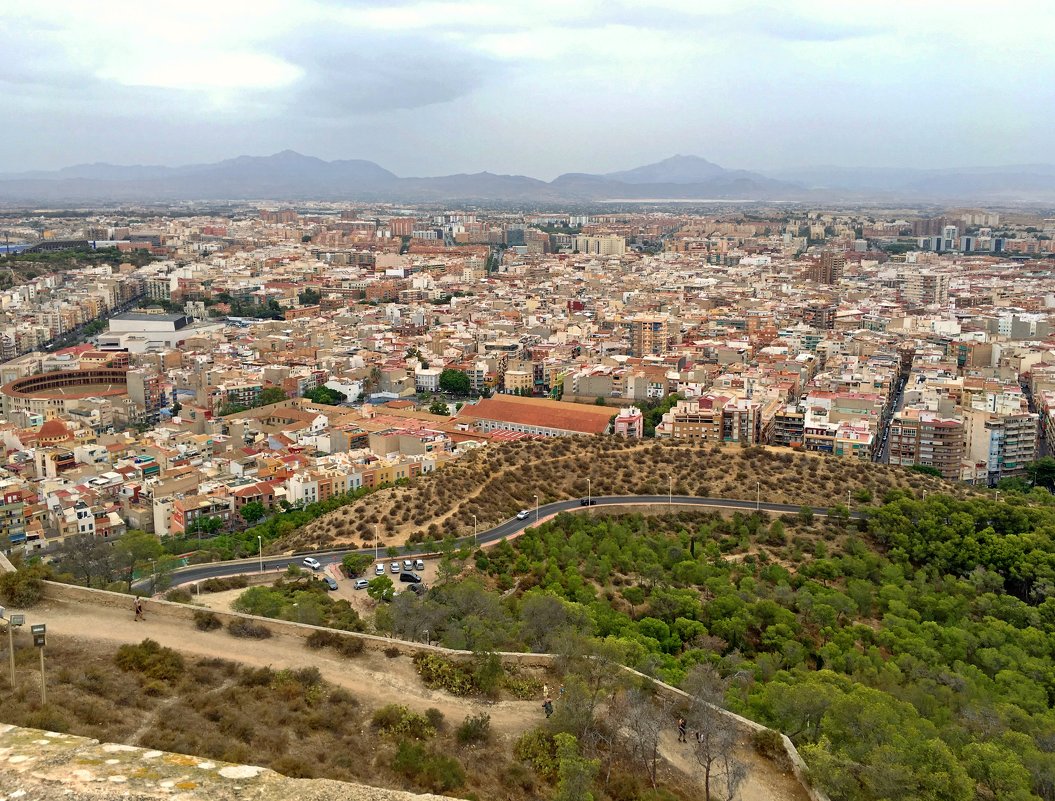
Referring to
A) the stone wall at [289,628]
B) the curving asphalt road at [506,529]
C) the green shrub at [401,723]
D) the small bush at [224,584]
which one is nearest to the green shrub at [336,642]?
the stone wall at [289,628]

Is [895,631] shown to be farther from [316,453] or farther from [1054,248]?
[1054,248]

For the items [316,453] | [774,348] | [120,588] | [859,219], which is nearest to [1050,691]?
[120,588]

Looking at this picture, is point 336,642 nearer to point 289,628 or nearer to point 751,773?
point 289,628

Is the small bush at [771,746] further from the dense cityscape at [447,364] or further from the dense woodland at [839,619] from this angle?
the dense cityscape at [447,364]

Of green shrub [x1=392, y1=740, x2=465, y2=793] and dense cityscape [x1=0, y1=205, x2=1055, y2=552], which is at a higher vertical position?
green shrub [x1=392, y1=740, x2=465, y2=793]

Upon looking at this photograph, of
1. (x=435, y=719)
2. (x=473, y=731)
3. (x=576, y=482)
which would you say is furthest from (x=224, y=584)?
(x=576, y=482)

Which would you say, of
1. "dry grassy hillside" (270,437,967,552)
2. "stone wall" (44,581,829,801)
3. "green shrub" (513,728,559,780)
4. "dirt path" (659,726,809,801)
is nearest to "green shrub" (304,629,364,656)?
"stone wall" (44,581,829,801)

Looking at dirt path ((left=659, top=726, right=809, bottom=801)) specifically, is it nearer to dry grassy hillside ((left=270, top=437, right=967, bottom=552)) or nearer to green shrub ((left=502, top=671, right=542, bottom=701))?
green shrub ((left=502, top=671, right=542, bottom=701))
